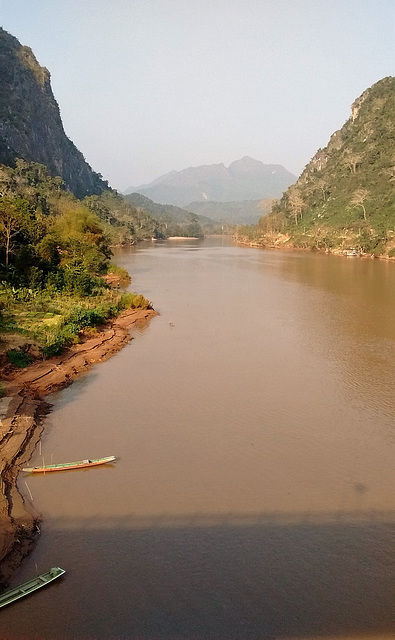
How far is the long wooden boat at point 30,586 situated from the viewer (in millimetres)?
5902

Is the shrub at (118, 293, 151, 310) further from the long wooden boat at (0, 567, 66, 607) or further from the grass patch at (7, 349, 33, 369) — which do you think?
the long wooden boat at (0, 567, 66, 607)

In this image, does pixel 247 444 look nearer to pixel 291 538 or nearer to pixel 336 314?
pixel 291 538

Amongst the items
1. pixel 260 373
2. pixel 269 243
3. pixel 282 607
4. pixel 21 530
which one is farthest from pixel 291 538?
pixel 269 243

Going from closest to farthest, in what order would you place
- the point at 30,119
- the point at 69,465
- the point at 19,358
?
the point at 69,465
the point at 19,358
the point at 30,119

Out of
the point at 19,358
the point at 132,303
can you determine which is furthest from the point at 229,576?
the point at 132,303

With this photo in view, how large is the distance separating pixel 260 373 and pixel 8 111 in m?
99.6

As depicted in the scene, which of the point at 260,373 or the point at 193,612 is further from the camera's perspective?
the point at 260,373

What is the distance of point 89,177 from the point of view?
14700 centimetres

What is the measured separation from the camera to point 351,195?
72.8 meters

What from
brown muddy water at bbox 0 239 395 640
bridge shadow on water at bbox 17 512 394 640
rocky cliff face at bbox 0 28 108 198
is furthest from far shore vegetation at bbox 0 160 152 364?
rocky cliff face at bbox 0 28 108 198

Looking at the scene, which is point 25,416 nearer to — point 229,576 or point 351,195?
point 229,576

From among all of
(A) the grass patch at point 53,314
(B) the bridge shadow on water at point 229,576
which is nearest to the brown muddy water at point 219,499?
(B) the bridge shadow on water at point 229,576

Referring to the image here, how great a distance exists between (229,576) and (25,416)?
6500 millimetres

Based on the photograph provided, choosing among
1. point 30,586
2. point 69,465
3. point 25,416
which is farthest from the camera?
point 25,416
